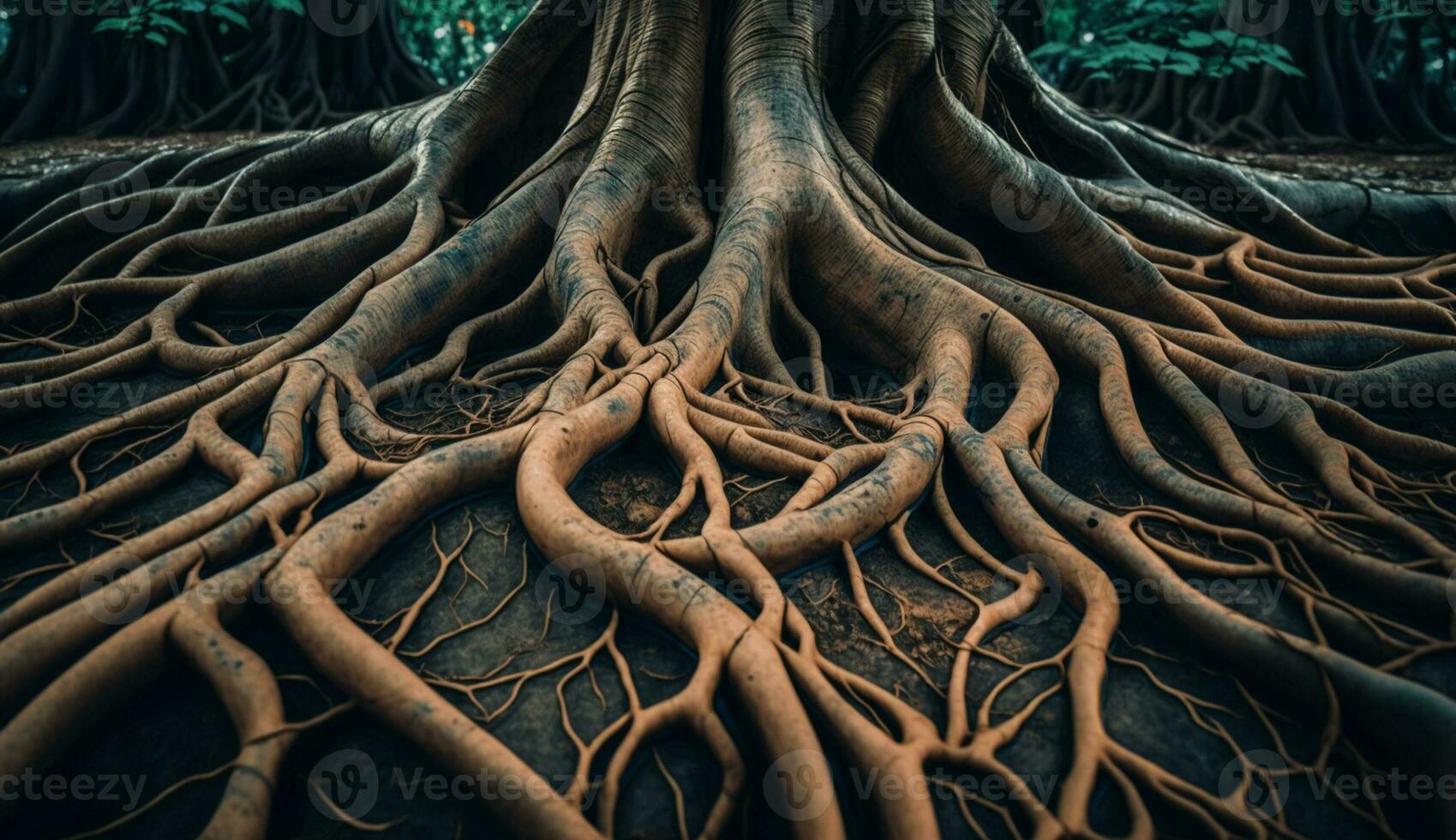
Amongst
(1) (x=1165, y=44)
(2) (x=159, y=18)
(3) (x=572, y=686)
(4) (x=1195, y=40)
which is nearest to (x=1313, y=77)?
(1) (x=1165, y=44)

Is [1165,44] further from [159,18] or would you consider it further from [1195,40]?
[159,18]

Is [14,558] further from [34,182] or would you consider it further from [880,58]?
[34,182]

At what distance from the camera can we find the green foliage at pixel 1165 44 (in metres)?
7.19

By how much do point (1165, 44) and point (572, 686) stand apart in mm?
9590

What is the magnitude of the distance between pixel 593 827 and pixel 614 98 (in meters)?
3.75

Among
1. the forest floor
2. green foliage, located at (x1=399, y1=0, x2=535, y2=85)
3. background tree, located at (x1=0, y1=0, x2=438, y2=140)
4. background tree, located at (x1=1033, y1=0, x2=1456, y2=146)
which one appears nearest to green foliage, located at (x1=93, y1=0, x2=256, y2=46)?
background tree, located at (x1=0, y1=0, x2=438, y2=140)

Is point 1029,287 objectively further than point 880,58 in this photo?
No

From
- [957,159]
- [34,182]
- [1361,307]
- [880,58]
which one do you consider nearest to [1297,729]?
[1361,307]

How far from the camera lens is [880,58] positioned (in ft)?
13.4

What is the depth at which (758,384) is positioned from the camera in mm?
3287

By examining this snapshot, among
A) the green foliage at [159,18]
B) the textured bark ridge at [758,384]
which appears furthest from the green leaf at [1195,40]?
the green foliage at [159,18]

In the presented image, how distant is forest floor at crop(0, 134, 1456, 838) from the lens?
1.84m

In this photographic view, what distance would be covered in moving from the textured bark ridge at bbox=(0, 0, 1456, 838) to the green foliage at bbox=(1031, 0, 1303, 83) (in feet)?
8.42

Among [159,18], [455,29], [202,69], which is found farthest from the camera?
[455,29]
